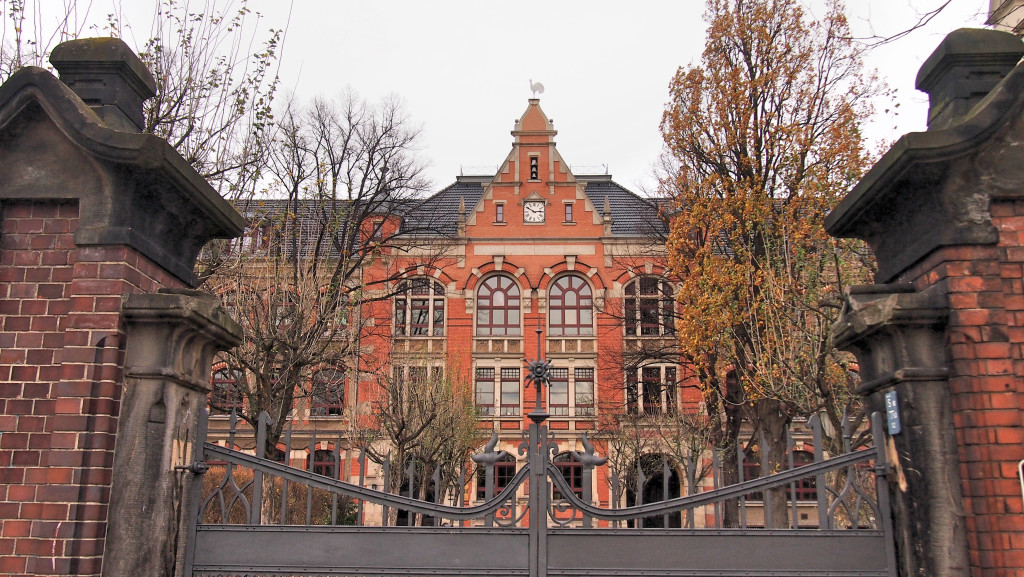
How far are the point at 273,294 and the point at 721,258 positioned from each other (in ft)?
29.2

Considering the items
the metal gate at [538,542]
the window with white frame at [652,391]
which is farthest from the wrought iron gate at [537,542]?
the window with white frame at [652,391]

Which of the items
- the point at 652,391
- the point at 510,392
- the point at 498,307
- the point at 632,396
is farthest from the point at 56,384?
the point at 498,307

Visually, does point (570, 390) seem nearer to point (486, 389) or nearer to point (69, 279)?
point (486, 389)

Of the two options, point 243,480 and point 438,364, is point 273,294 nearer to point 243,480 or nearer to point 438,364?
point 243,480

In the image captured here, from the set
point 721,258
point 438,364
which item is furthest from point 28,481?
point 438,364

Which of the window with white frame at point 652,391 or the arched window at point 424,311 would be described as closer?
the window with white frame at point 652,391

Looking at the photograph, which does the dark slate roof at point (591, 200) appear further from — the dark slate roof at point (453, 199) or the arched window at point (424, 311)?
the arched window at point (424, 311)

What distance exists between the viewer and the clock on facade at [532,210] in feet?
105

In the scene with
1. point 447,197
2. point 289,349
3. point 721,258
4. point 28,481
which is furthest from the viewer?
point 447,197

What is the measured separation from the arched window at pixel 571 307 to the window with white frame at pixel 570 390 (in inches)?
57.8

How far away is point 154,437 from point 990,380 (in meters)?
4.18

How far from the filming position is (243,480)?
1833cm

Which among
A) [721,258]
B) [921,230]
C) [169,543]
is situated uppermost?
[721,258]

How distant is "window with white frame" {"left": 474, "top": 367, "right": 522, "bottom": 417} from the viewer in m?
30.2
